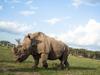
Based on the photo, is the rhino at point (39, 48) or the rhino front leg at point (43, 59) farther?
the rhino front leg at point (43, 59)

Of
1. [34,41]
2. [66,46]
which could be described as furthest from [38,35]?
[66,46]

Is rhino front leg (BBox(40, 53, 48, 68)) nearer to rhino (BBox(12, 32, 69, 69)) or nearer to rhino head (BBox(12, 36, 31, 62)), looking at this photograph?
rhino (BBox(12, 32, 69, 69))

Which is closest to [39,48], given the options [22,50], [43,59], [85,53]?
[43,59]

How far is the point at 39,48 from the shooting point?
2967 cm

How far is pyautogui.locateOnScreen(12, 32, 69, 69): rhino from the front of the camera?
28.7 metres

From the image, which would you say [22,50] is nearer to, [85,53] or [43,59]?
[43,59]

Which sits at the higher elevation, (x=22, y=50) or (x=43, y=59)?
(x=22, y=50)

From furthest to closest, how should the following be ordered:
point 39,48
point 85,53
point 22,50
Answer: point 85,53, point 39,48, point 22,50

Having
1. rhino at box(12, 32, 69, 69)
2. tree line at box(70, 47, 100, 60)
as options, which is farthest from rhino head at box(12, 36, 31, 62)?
tree line at box(70, 47, 100, 60)

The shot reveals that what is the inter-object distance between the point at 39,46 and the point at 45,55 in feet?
3.19

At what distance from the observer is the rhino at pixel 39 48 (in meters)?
28.7

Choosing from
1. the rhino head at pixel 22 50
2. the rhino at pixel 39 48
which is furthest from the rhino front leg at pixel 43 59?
the rhino head at pixel 22 50

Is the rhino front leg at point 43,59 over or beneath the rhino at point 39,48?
beneath

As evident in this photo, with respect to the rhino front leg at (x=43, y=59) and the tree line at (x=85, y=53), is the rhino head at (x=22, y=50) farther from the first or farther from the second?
the tree line at (x=85, y=53)
